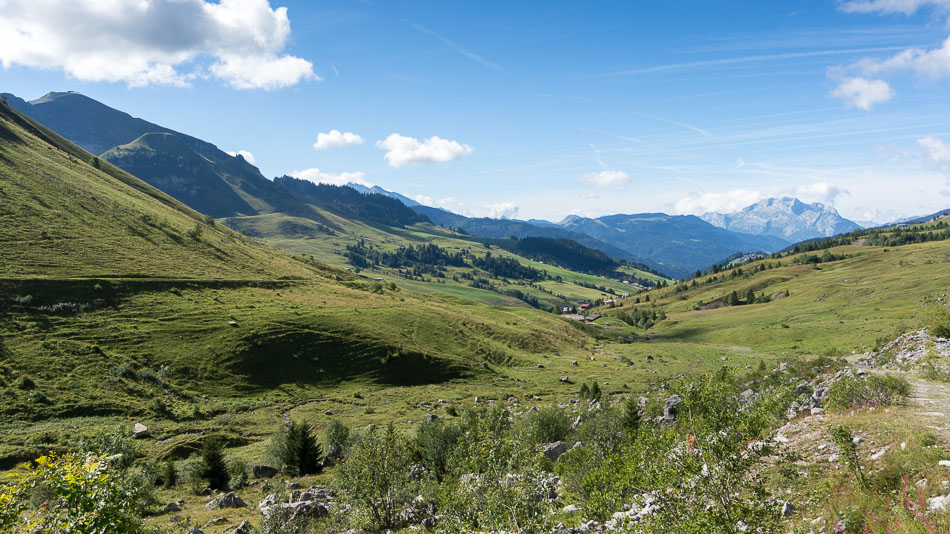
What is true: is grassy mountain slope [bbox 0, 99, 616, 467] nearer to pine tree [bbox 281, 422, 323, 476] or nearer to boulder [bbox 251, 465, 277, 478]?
boulder [bbox 251, 465, 277, 478]

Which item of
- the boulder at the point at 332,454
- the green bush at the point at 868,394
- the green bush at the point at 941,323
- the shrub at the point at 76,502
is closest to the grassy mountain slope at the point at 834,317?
the green bush at the point at 941,323

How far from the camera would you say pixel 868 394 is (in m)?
27.7

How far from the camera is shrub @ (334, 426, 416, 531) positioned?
2634 centimetres

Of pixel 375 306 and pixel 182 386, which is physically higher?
pixel 375 306

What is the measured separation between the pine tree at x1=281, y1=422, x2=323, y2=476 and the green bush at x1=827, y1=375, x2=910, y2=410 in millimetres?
49678

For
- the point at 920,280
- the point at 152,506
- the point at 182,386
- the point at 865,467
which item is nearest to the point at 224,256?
the point at 182,386

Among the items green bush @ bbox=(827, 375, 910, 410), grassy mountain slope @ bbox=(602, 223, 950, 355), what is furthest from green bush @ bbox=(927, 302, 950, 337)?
green bush @ bbox=(827, 375, 910, 410)

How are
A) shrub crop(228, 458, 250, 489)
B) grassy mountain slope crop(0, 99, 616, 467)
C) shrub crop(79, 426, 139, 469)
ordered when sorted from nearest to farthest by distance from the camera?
shrub crop(79, 426, 139, 469), shrub crop(228, 458, 250, 489), grassy mountain slope crop(0, 99, 616, 467)

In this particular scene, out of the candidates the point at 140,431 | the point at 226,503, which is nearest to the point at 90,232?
the point at 140,431

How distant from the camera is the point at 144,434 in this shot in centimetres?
5600

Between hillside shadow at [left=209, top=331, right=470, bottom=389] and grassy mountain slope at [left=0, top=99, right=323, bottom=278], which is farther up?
grassy mountain slope at [left=0, top=99, right=323, bottom=278]

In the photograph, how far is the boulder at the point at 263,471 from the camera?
153 feet

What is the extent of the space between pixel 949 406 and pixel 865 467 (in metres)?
13.9

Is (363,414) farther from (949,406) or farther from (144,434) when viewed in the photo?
(949,406)
